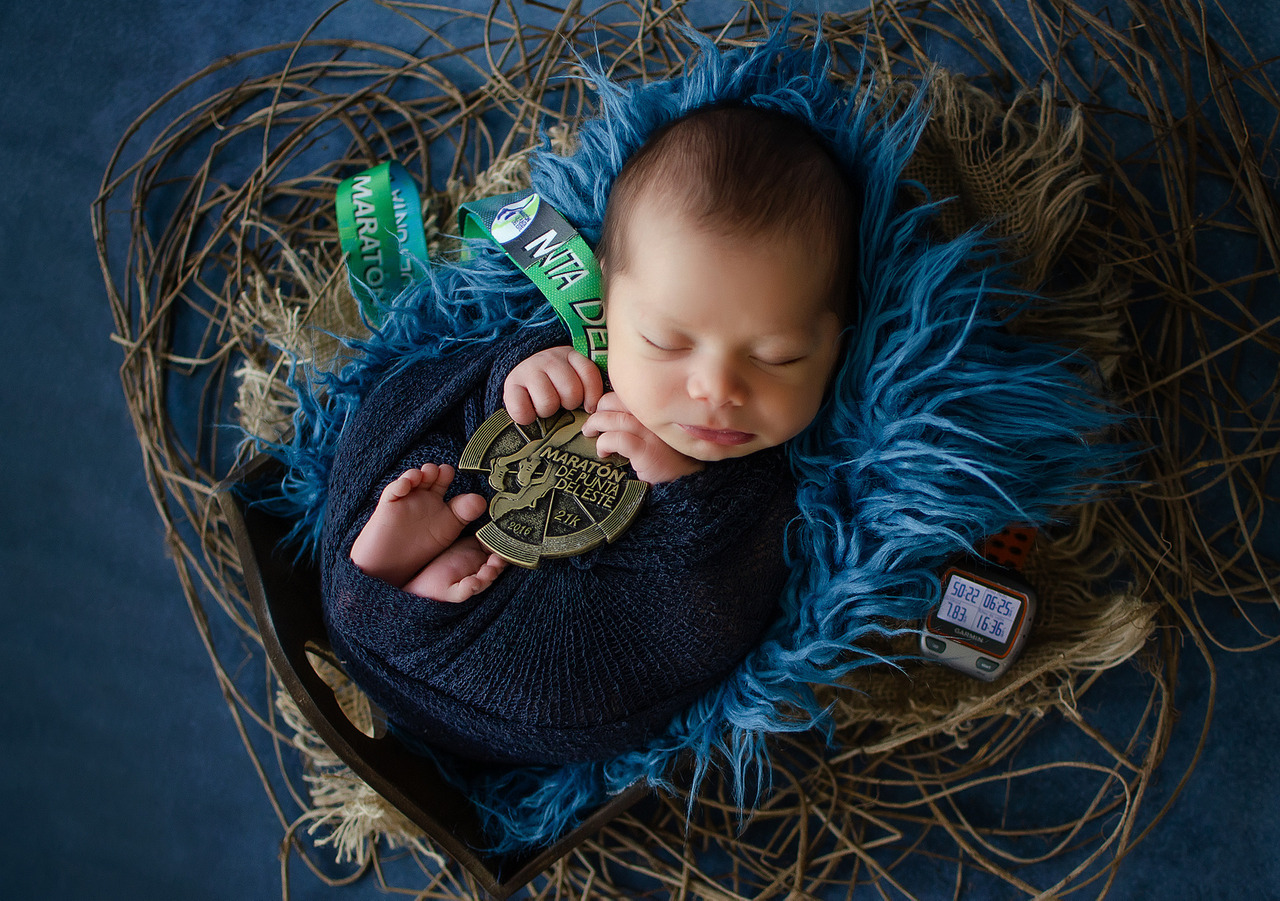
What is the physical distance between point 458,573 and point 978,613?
712 mm

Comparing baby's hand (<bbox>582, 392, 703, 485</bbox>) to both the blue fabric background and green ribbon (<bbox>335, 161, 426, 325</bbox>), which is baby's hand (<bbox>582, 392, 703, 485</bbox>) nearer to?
green ribbon (<bbox>335, 161, 426, 325</bbox>)

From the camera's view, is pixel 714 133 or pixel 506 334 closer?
pixel 714 133

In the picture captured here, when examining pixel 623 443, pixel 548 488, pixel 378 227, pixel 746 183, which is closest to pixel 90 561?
pixel 378 227

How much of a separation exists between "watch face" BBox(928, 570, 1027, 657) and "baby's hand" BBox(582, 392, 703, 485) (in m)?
0.41

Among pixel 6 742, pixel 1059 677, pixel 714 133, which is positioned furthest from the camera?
pixel 6 742

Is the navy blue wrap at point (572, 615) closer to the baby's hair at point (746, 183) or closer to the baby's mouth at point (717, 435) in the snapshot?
the baby's mouth at point (717, 435)

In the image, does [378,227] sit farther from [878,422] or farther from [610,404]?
[878,422]

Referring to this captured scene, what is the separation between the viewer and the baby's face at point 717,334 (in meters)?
0.92

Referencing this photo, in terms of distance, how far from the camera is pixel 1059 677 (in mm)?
1365

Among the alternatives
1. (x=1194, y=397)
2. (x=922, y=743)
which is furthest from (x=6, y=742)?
(x=1194, y=397)

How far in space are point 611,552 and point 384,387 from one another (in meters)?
0.42

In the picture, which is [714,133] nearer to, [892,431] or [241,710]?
[892,431]

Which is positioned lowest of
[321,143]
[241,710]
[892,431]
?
[241,710]

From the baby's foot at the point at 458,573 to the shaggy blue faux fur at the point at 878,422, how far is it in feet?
1.18
